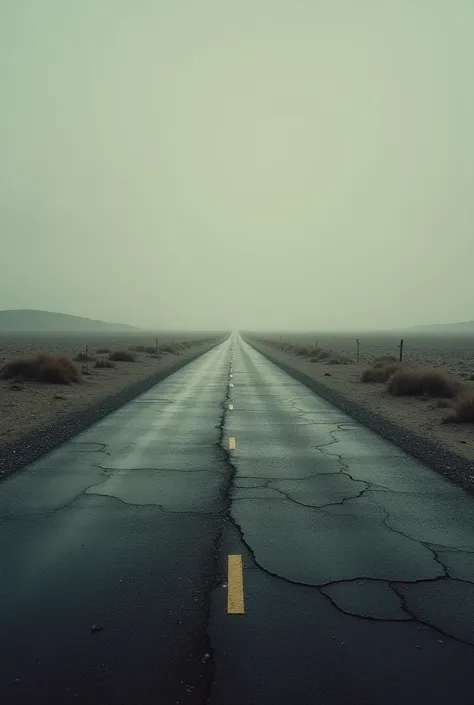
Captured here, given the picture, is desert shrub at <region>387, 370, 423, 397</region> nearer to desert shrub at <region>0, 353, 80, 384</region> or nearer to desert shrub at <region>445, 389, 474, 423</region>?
desert shrub at <region>445, 389, 474, 423</region>

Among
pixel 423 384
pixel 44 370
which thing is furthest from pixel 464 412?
pixel 44 370

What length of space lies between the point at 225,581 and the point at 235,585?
115 mm

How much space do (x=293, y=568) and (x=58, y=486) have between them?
421 cm

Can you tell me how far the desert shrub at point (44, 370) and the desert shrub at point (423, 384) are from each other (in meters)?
13.7

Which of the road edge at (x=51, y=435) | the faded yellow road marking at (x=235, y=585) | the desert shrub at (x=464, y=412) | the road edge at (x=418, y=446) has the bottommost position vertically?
the road edge at (x=51, y=435)

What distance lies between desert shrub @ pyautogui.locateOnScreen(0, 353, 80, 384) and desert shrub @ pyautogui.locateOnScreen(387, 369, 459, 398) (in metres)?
13.7

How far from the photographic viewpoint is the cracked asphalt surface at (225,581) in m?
3.41

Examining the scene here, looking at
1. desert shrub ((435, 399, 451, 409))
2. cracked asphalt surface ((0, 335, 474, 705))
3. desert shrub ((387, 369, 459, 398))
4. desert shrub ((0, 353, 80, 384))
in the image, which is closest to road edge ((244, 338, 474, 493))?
cracked asphalt surface ((0, 335, 474, 705))

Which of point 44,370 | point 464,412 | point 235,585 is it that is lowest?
point 235,585

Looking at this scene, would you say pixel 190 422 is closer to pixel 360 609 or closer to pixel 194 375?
pixel 360 609

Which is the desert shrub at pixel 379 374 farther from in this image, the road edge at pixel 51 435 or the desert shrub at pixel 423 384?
the road edge at pixel 51 435

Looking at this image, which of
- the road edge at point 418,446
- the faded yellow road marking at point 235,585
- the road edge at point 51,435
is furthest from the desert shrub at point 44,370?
the faded yellow road marking at point 235,585

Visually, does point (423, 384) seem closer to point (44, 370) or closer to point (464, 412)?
point (464, 412)

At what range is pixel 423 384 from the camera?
2036 cm
